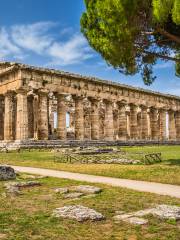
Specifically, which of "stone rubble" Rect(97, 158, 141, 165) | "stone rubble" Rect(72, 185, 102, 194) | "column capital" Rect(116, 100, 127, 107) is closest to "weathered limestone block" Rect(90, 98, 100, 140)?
"column capital" Rect(116, 100, 127, 107)

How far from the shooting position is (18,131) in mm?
36156

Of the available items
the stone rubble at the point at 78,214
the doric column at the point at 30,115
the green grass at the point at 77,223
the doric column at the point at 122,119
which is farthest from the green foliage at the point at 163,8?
the doric column at the point at 122,119

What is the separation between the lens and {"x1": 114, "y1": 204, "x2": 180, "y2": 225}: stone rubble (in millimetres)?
6886

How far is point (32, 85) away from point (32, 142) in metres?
6.17

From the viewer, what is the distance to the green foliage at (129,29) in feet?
52.0

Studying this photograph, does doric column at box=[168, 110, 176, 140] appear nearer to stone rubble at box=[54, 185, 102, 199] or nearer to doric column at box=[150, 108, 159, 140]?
doric column at box=[150, 108, 159, 140]

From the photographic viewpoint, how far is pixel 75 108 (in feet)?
140

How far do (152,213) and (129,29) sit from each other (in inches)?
432

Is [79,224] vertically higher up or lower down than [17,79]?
lower down

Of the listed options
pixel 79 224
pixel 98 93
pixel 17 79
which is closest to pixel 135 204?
pixel 79 224

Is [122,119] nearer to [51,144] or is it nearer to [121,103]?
[121,103]

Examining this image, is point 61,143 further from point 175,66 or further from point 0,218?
point 0,218

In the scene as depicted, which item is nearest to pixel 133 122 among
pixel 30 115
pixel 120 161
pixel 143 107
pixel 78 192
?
pixel 143 107

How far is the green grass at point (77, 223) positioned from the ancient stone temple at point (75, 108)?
86.9 feet
